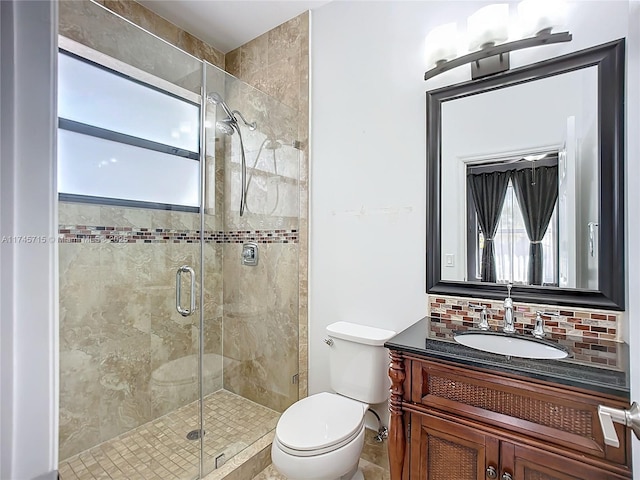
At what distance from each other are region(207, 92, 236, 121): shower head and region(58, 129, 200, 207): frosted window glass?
0.39 metres

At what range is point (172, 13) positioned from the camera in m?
2.15

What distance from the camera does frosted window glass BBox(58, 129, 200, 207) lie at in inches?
65.8

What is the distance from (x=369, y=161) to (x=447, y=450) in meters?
1.43

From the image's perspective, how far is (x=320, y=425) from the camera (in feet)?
4.83

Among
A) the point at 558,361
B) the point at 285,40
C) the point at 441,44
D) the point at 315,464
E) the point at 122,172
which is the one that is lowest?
the point at 315,464

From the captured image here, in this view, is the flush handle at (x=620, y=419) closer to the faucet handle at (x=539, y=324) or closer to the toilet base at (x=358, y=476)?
the faucet handle at (x=539, y=324)

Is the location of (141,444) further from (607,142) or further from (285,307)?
(607,142)

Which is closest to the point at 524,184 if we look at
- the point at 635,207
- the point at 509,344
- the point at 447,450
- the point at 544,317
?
the point at 544,317

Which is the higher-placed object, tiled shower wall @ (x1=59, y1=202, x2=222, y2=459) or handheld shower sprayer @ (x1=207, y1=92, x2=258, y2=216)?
handheld shower sprayer @ (x1=207, y1=92, x2=258, y2=216)

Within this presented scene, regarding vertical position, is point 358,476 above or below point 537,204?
below

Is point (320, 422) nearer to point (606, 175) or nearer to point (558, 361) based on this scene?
point (558, 361)

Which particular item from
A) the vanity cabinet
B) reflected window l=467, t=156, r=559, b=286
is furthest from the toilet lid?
reflected window l=467, t=156, r=559, b=286

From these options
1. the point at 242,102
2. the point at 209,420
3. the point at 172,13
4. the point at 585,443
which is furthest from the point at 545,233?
the point at 172,13

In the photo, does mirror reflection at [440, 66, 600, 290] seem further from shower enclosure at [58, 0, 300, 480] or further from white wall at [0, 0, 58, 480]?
white wall at [0, 0, 58, 480]
